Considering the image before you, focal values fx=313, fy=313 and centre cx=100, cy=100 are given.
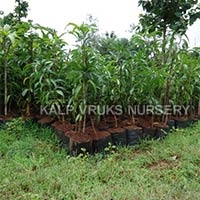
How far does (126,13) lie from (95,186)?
4.27 metres

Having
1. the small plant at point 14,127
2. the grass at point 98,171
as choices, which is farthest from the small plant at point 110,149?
the small plant at point 14,127

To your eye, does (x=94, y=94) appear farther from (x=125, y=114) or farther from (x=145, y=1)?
(x=145, y=1)

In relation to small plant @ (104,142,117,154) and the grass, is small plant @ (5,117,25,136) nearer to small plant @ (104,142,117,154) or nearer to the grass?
the grass

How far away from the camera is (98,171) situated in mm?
2043

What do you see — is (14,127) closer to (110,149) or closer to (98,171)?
(110,149)

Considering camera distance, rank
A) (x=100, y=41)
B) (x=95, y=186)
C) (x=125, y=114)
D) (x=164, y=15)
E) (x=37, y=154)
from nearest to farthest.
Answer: (x=95, y=186) → (x=37, y=154) → (x=125, y=114) → (x=100, y=41) → (x=164, y=15)

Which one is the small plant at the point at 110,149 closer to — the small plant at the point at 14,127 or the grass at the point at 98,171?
the grass at the point at 98,171

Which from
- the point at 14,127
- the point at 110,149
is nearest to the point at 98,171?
the point at 110,149

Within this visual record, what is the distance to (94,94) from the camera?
2.56 m

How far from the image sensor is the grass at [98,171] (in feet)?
5.78

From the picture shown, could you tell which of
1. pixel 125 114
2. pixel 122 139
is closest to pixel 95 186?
pixel 122 139

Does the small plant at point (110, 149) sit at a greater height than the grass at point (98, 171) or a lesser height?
greater

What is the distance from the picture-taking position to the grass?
5.78 ft

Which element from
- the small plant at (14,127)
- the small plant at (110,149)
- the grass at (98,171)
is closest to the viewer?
the grass at (98,171)
